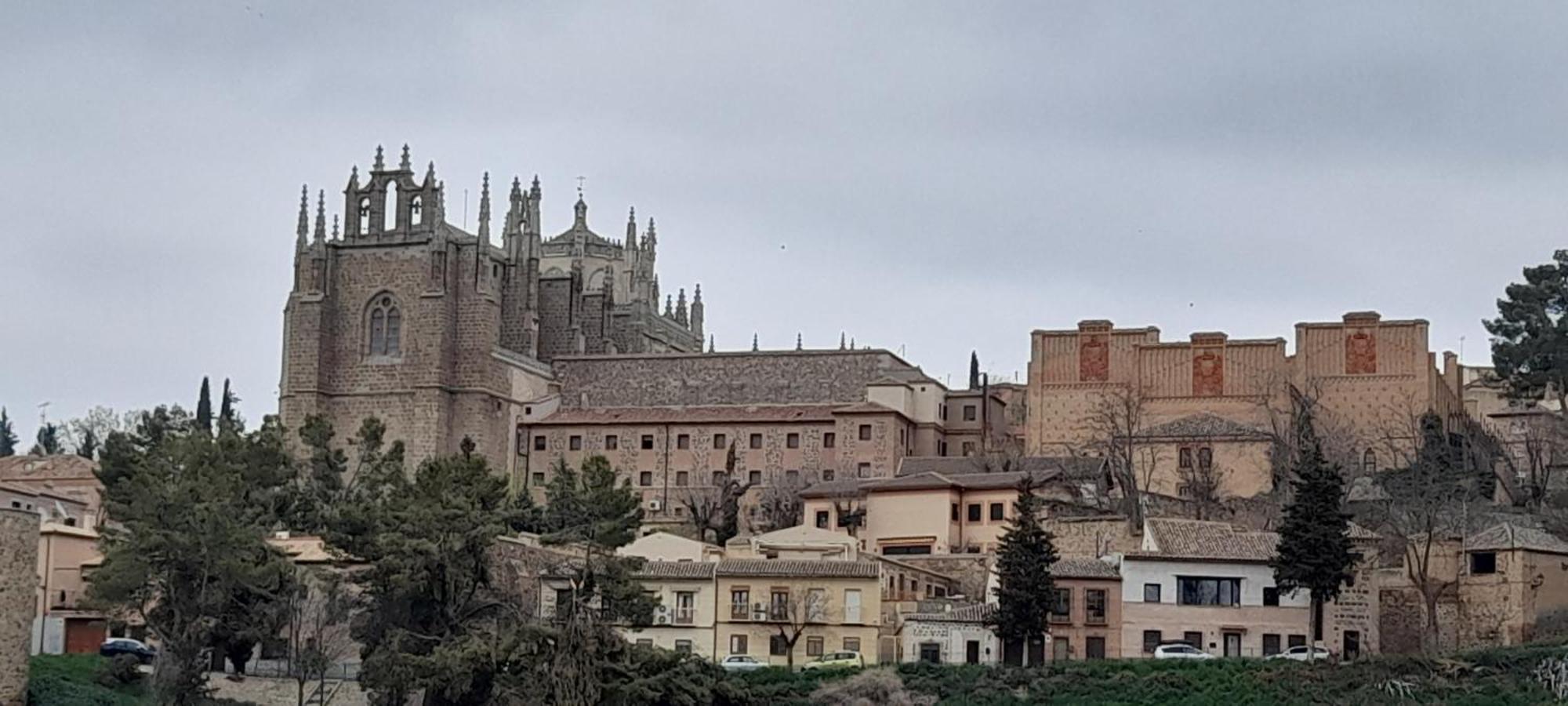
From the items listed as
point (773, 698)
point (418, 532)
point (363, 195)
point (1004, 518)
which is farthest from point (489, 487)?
point (363, 195)

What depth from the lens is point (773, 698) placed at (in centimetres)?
4491

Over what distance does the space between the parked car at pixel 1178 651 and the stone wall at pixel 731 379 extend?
24.9 m

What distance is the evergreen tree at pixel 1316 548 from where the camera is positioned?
47406 mm

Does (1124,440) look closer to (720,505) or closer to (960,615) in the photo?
(720,505)

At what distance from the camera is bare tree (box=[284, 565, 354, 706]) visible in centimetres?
4791

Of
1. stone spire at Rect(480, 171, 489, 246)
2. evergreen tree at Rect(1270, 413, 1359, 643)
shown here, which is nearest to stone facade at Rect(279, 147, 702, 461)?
stone spire at Rect(480, 171, 489, 246)

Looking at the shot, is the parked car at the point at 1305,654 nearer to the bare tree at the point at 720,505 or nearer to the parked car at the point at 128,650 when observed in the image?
the bare tree at the point at 720,505

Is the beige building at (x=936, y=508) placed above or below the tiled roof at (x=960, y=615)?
above

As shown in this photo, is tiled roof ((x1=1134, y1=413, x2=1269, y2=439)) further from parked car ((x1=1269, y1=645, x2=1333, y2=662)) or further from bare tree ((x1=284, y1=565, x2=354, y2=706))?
bare tree ((x1=284, y1=565, x2=354, y2=706))

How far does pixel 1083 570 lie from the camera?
50.2 m

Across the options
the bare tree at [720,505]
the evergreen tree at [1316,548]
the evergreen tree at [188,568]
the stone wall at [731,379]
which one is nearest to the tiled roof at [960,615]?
the evergreen tree at [1316,548]

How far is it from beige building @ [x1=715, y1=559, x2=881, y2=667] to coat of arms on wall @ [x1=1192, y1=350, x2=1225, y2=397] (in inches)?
762

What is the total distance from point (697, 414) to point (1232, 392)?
1589 centimetres

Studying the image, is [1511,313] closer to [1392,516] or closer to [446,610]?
[1392,516]
